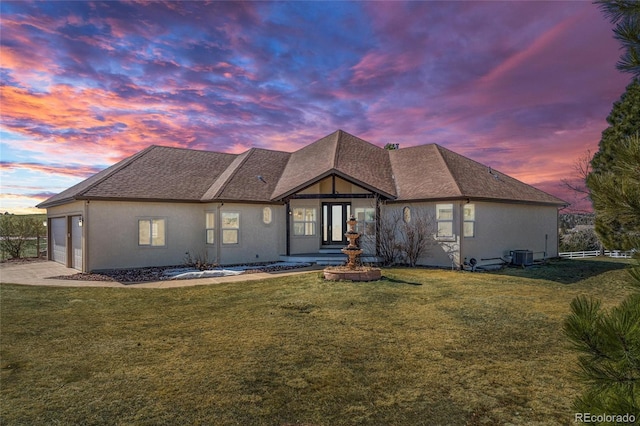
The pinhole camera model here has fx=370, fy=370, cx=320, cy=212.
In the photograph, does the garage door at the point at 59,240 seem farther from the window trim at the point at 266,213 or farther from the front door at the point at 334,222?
the front door at the point at 334,222

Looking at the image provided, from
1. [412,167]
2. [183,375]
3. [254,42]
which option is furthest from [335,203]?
[183,375]

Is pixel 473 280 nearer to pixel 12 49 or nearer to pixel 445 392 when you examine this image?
pixel 445 392

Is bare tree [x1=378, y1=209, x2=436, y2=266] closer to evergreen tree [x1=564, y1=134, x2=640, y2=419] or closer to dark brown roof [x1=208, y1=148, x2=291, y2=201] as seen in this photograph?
dark brown roof [x1=208, y1=148, x2=291, y2=201]

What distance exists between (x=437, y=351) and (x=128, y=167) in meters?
17.7

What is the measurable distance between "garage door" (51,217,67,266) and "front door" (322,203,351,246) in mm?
13141

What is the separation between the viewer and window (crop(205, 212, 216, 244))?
698 inches

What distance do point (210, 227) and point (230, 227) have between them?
1066 millimetres

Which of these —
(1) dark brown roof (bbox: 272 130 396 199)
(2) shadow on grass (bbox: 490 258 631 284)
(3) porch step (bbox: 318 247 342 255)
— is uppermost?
(1) dark brown roof (bbox: 272 130 396 199)

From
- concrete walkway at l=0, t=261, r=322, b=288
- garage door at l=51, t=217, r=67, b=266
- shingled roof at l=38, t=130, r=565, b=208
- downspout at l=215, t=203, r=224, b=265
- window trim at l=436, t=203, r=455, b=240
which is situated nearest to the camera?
concrete walkway at l=0, t=261, r=322, b=288

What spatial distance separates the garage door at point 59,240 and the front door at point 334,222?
13141 mm

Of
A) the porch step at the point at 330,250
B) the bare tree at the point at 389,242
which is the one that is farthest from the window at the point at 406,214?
the porch step at the point at 330,250

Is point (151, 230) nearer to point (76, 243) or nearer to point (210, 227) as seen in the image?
point (210, 227)

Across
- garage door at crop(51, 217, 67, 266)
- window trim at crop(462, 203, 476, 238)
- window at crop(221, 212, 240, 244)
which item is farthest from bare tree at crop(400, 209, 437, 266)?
garage door at crop(51, 217, 67, 266)

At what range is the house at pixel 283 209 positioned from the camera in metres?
16.4
